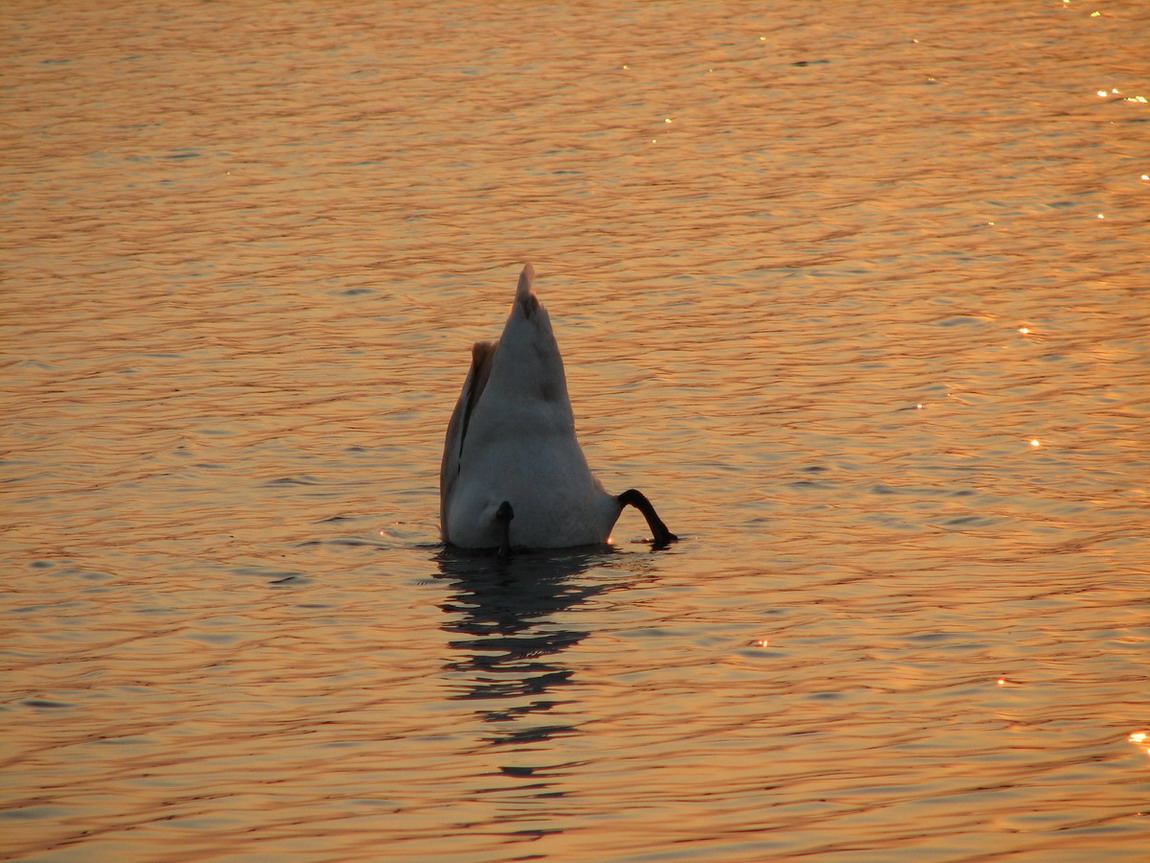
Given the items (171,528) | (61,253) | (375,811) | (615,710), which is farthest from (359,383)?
(375,811)

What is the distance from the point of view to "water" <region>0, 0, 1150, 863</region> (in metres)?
7.32

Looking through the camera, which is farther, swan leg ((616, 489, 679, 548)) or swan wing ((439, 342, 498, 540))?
swan wing ((439, 342, 498, 540))

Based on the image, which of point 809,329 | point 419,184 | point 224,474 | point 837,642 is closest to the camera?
point 837,642

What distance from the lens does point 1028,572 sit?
10.0 meters

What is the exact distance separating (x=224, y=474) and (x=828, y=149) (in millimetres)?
12634

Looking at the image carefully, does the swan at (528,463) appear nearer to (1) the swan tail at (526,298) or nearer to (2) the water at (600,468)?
(1) the swan tail at (526,298)

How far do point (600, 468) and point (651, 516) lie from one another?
Answer: 1.79 metres

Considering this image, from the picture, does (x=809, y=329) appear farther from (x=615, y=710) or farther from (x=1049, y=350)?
(x=615, y=710)

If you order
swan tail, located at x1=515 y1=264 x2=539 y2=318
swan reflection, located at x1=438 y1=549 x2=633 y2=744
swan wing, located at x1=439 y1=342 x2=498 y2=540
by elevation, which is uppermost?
swan tail, located at x1=515 y1=264 x2=539 y2=318

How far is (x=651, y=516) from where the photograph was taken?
10.8 meters

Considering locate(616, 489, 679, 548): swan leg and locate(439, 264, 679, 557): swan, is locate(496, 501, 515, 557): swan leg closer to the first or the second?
locate(439, 264, 679, 557): swan

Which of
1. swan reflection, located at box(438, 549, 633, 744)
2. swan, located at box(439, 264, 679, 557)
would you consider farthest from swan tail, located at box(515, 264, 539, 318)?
swan reflection, located at box(438, 549, 633, 744)

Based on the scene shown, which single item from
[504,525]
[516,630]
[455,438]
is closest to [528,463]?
[504,525]

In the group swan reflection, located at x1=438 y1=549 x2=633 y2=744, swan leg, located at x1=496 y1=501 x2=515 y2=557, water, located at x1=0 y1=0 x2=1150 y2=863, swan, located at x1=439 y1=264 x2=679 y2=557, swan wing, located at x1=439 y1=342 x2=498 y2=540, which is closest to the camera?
water, located at x1=0 y1=0 x2=1150 y2=863
